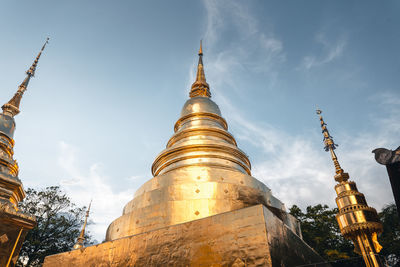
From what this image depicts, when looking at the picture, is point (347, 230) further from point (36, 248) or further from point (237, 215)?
point (36, 248)

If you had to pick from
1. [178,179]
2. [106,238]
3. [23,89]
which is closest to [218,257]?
[178,179]

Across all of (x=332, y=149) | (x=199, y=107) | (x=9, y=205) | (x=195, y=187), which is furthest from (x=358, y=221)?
(x=9, y=205)

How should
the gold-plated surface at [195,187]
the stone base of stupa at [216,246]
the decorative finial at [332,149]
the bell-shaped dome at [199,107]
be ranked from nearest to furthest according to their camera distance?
the stone base of stupa at [216,246], the decorative finial at [332,149], the gold-plated surface at [195,187], the bell-shaped dome at [199,107]

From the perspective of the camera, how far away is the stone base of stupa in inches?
189

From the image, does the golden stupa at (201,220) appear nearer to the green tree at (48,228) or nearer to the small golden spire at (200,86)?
the small golden spire at (200,86)

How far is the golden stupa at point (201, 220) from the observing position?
5.00 meters

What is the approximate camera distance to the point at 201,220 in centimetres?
557

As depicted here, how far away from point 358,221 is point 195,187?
3853 millimetres

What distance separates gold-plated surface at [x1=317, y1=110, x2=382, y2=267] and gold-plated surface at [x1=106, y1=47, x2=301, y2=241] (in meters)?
2.40

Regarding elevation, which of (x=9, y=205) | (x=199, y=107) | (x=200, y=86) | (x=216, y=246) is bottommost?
(x=216, y=246)

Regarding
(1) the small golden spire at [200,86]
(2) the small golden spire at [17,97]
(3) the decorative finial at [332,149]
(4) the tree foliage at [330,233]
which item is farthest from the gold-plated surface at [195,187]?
(4) the tree foliage at [330,233]

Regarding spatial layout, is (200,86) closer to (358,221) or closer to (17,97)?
(17,97)

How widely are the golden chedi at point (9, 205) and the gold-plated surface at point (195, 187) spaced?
2.93 metres

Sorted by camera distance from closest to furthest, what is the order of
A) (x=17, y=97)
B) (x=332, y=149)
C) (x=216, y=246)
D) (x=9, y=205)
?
1. (x=216, y=246)
2. (x=332, y=149)
3. (x=9, y=205)
4. (x=17, y=97)
